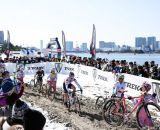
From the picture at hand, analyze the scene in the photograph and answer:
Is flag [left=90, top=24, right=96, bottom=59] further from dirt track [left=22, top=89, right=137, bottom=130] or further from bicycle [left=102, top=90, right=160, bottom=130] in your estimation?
bicycle [left=102, top=90, right=160, bottom=130]

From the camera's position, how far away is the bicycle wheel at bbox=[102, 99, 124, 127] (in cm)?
1095

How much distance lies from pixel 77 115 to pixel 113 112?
2387 mm

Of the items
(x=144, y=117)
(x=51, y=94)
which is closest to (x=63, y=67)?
(x=51, y=94)

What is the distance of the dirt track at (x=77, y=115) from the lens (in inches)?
440

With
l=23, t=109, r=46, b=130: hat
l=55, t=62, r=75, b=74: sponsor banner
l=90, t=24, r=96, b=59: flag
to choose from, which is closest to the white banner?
l=55, t=62, r=75, b=74: sponsor banner

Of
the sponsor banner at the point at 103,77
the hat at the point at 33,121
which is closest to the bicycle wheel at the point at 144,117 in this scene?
the hat at the point at 33,121

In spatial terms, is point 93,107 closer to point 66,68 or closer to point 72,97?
point 72,97

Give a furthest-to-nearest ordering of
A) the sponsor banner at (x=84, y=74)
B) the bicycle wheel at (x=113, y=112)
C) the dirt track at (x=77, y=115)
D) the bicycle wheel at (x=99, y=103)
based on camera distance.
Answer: the sponsor banner at (x=84, y=74)
the bicycle wheel at (x=99, y=103)
the dirt track at (x=77, y=115)
the bicycle wheel at (x=113, y=112)

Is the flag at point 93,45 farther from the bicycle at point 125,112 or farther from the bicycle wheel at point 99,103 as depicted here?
the bicycle at point 125,112

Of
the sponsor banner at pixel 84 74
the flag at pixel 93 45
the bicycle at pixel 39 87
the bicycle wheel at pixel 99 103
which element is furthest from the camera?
the flag at pixel 93 45

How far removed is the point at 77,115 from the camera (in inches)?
516

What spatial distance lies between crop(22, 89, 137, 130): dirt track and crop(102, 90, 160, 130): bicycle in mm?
265

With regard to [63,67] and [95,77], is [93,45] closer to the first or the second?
[63,67]

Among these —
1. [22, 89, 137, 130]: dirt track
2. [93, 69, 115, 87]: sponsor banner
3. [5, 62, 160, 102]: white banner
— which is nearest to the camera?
[22, 89, 137, 130]: dirt track
